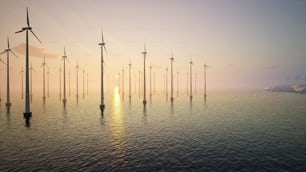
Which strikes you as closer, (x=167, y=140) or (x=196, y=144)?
(x=196, y=144)

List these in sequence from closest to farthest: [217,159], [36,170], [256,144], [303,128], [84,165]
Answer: [36,170], [84,165], [217,159], [256,144], [303,128]

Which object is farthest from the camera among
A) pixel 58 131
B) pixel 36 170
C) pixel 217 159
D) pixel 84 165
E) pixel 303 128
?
pixel 303 128

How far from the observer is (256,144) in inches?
1538

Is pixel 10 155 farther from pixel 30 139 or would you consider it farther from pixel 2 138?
pixel 2 138

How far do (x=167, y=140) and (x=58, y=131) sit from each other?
3025cm

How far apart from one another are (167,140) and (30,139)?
3154cm

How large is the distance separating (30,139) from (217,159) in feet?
134

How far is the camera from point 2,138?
142 feet

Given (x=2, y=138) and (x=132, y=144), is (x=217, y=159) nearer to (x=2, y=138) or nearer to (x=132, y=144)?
(x=132, y=144)

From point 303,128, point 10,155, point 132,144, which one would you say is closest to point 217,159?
point 132,144

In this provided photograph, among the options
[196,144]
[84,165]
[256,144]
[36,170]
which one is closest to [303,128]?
[256,144]

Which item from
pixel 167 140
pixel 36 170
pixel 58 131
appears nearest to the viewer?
pixel 36 170

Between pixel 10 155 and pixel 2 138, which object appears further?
pixel 2 138

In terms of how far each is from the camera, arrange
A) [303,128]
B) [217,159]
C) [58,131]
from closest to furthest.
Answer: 1. [217,159]
2. [58,131]
3. [303,128]
